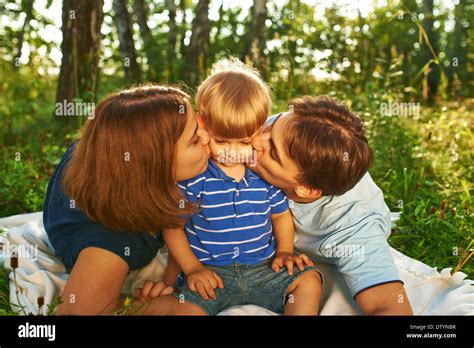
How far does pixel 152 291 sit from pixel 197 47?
4.50 meters

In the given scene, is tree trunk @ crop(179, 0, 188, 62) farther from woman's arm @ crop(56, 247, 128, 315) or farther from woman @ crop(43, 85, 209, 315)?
woman's arm @ crop(56, 247, 128, 315)

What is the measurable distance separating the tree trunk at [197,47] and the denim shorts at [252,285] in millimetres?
4329

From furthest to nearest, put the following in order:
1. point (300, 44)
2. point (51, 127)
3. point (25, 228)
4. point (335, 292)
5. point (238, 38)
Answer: point (238, 38), point (300, 44), point (51, 127), point (25, 228), point (335, 292)

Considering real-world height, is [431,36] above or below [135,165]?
above

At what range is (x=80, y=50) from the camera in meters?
5.33

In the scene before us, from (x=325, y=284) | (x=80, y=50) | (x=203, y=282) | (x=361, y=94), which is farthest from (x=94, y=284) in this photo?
(x=361, y=94)

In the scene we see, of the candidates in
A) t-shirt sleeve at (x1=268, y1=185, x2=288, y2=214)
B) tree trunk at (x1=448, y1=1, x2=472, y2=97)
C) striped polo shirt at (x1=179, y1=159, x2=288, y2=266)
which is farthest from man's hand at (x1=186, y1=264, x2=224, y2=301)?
tree trunk at (x1=448, y1=1, x2=472, y2=97)

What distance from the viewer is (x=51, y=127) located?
17.3 feet

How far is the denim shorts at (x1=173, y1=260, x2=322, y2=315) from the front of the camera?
8.43 feet

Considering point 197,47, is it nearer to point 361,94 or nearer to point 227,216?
point 361,94

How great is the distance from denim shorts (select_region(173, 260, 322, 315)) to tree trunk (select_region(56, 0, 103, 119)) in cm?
289
